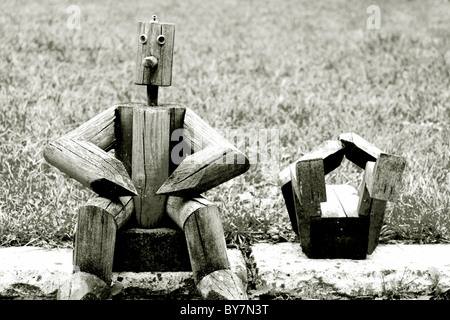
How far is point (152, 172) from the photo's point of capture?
123 inches

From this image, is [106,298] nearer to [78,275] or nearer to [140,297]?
A: [78,275]

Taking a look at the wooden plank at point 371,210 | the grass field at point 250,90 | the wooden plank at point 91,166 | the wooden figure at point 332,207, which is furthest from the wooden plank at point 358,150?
the wooden plank at point 91,166

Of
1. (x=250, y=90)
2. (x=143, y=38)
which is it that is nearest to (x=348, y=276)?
(x=143, y=38)

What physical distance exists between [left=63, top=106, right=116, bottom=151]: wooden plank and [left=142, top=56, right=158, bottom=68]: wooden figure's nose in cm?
28

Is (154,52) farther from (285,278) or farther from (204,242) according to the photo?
(285,278)

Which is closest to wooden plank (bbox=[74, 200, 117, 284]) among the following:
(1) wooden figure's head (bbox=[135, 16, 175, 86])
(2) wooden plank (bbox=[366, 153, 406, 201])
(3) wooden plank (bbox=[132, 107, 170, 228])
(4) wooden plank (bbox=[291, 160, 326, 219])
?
(3) wooden plank (bbox=[132, 107, 170, 228])

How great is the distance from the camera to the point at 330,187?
3875 millimetres

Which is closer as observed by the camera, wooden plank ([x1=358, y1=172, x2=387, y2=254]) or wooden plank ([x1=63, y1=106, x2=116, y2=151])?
wooden plank ([x1=63, y1=106, x2=116, y2=151])

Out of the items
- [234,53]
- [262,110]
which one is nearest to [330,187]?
[262,110]

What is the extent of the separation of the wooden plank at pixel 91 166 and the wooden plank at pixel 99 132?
6 cm

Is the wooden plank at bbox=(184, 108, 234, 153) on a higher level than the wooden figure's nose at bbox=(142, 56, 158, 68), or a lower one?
lower

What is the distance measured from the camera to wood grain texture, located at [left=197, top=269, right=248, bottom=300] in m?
2.83

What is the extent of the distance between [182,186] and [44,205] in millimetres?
1530

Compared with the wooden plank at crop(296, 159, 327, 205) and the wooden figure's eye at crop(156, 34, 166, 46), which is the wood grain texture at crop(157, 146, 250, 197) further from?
the wooden figure's eye at crop(156, 34, 166, 46)
